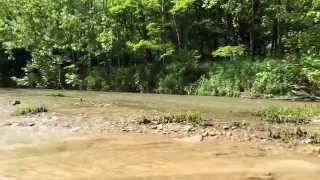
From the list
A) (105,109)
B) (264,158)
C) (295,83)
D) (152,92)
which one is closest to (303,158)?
(264,158)

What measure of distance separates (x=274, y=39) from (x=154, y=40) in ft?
26.9

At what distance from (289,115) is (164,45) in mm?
21328

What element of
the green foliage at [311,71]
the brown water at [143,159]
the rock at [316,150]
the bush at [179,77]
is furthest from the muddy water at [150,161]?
the bush at [179,77]

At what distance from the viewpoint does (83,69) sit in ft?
147

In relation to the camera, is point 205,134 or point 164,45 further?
point 164,45

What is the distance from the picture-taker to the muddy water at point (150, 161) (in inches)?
364

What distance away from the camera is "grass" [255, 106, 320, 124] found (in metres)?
15.8

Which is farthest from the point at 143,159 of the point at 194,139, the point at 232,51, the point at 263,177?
the point at 232,51

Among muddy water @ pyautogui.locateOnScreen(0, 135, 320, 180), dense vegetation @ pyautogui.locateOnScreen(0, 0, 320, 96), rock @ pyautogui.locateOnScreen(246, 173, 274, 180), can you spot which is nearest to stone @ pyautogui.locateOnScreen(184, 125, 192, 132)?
muddy water @ pyautogui.locateOnScreen(0, 135, 320, 180)

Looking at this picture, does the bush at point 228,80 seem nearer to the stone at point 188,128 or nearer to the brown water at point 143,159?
the stone at point 188,128

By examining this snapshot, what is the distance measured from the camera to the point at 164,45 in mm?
37719

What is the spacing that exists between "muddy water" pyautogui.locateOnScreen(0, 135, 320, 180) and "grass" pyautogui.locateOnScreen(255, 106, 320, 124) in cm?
454

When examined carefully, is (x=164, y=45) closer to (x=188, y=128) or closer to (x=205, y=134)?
(x=188, y=128)

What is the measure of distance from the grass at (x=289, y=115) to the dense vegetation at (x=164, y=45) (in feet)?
33.0
